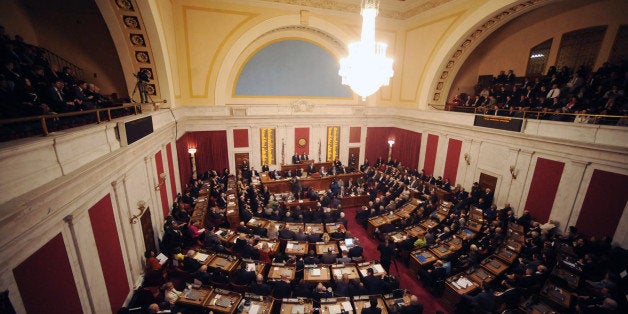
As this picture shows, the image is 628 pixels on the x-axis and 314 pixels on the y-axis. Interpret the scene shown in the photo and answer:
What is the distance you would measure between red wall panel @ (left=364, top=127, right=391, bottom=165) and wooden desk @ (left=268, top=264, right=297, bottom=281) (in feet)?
35.5

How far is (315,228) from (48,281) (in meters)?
6.26

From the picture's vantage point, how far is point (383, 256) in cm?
695

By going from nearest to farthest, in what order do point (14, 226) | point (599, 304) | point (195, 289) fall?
1. point (14, 226)
2. point (599, 304)
3. point (195, 289)

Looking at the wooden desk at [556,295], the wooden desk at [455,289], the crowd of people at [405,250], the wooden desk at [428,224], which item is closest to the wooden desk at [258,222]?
the crowd of people at [405,250]

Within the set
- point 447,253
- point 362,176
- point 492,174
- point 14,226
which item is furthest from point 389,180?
point 14,226

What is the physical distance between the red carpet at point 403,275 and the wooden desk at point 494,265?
5.34 feet

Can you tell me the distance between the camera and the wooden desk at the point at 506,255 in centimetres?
675

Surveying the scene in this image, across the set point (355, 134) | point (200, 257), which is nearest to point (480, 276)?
point (200, 257)

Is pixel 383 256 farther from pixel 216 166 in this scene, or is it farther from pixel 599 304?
pixel 216 166

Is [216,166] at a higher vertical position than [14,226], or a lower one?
lower

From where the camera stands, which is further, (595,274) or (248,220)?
(248,220)

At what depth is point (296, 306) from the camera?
5312 mm

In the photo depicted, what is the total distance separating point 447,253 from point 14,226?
8.55 meters

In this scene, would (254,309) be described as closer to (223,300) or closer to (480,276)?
(223,300)
